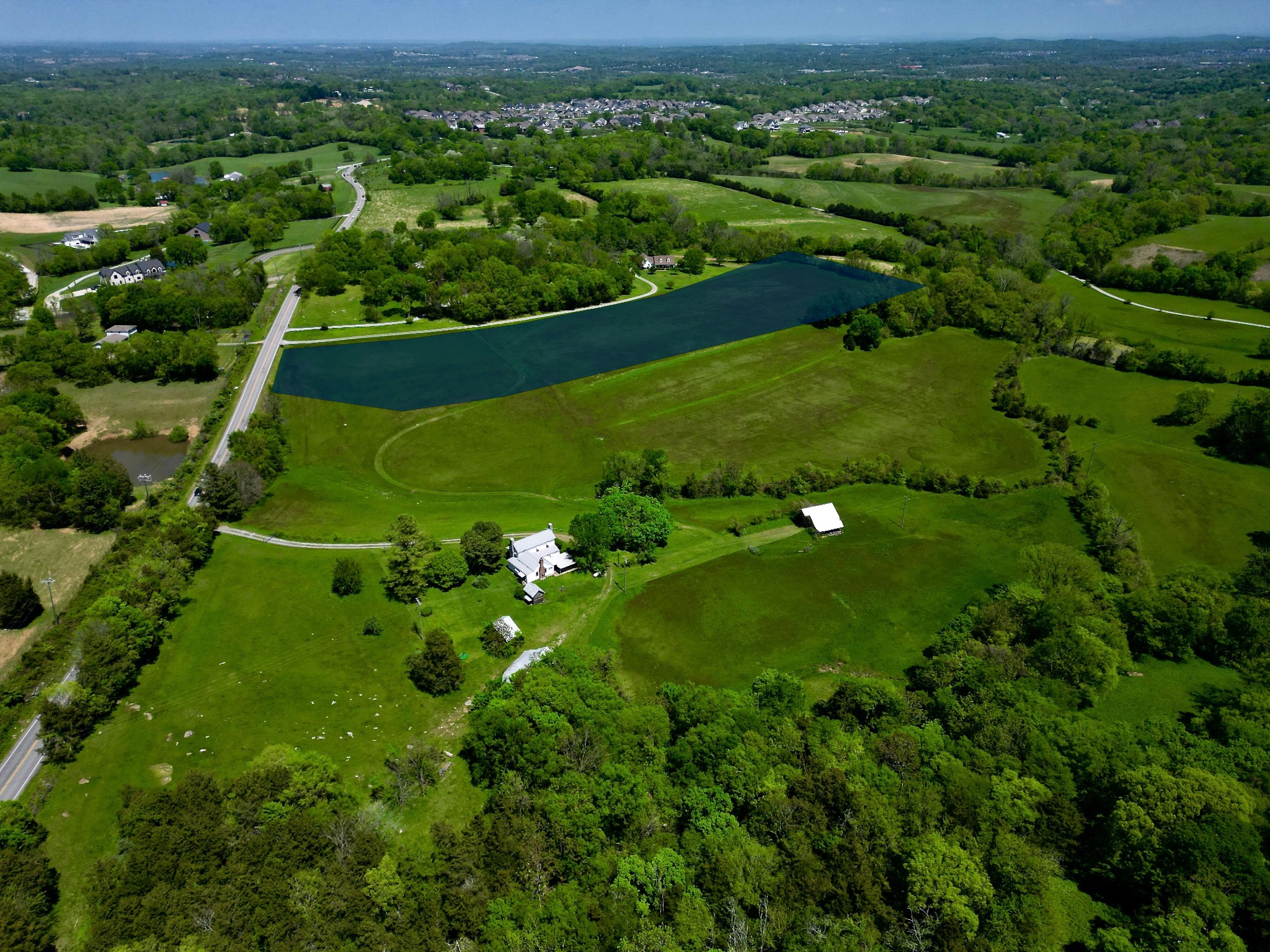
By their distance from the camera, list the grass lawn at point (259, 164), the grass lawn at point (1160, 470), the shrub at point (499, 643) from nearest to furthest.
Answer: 1. the shrub at point (499, 643)
2. the grass lawn at point (1160, 470)
3. the grass lawn at point (259, 164)

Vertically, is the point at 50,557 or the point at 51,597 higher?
the point at 51,597

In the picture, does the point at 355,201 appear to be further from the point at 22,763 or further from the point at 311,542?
the point at 22,763

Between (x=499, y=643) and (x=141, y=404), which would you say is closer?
(x=499, y=643)

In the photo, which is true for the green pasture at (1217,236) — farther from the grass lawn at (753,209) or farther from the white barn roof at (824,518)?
the white barn roof at (824,518)

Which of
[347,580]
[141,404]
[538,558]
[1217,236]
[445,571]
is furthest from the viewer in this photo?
[1217,236]

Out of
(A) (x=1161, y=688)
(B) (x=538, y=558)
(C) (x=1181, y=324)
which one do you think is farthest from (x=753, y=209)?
(A) (x=1161, y=688)
